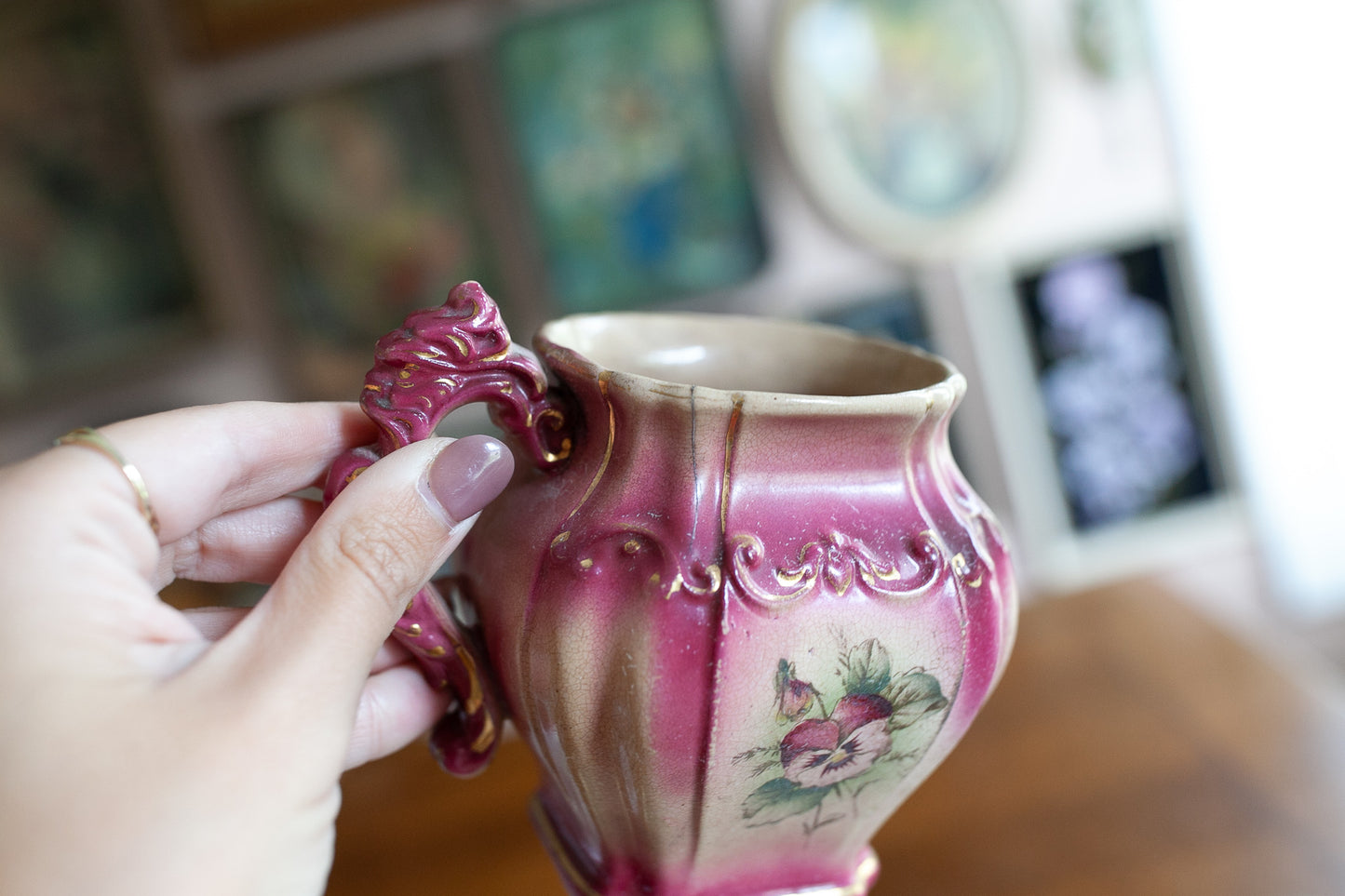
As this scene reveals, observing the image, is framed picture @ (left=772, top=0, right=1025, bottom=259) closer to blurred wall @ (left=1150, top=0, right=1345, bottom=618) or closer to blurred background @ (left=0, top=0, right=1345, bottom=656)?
blurred background @ (left=0, top=0, right=1345, bottom=656)

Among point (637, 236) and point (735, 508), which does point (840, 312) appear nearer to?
point (637, 236)

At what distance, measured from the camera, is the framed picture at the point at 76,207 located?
1624mm

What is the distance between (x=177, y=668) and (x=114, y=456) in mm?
106

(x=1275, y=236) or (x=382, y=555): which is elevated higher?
(x=382, y=555)

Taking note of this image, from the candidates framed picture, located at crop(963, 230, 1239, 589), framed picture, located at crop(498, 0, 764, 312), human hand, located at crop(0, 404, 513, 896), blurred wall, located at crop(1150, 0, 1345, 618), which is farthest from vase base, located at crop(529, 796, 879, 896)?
blurred wall, located at crop(1150, 0, 1345, 618)

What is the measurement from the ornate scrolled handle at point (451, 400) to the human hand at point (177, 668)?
3 centimetres

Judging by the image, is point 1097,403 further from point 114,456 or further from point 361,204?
point 114,456

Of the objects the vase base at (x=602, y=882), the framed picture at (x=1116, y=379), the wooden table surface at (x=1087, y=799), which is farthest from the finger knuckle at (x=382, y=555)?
the framed picture at (x=1116, y=379)

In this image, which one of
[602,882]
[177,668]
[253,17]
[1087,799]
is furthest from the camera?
[253,17]

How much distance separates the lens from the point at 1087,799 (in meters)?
0.91

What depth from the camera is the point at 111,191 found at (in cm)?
167

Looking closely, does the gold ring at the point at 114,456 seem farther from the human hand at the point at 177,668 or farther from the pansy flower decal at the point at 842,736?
the pansy flower decal at the point at 842,736

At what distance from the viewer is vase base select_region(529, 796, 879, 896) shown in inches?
24.2

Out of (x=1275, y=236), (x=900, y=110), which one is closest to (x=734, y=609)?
(x=900, y=110)
